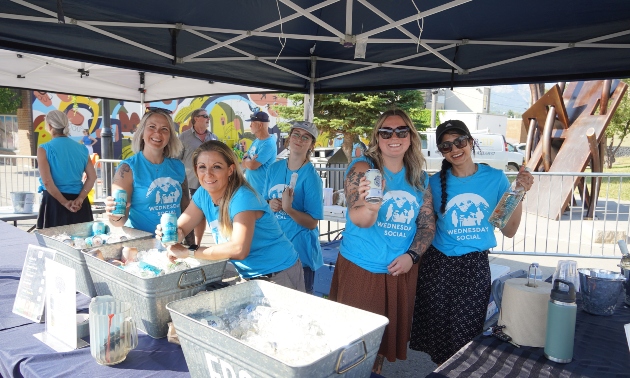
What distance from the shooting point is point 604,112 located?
941 cm

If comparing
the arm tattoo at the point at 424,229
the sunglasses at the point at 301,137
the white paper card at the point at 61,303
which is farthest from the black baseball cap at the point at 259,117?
the white paper card at the point at 61,303

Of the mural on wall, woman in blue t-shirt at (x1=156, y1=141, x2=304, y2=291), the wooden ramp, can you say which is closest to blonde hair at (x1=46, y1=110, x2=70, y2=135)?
woman in blue t-shirt at (x1=156, y1=141, x2=304, y2=291)

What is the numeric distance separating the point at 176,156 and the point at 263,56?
1588mm

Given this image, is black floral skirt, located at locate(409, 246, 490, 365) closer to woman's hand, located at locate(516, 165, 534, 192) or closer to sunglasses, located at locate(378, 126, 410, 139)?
woman's hand, located at locate(516, 165, 534, 192)

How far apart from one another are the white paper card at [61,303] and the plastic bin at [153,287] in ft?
0.46

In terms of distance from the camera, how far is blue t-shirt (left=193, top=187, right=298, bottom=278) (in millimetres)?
1942

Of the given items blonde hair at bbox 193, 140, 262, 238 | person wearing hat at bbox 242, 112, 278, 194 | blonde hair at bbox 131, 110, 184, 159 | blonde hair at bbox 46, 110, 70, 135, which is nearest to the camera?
blonde hair at bbox 193, 140, 262, 238

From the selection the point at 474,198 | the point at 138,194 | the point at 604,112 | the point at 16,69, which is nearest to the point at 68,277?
the point at 138,194

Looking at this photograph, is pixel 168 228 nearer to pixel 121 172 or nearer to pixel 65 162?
pixel 121 172

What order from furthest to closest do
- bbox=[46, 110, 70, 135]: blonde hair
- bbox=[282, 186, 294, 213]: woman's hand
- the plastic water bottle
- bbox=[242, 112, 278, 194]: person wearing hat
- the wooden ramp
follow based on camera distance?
the wooden ramp → bbox=[242, 112, 278, 194]: person wearing hat → bbox=[46, 110, 70, 135]: blonde hair → bbox=[282, 186, 294, 213]: woman's hand → the plastic water bottle

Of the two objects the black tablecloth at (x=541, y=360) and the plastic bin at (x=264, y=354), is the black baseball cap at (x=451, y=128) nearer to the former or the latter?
the black tablecloth at (x=541, y=360)

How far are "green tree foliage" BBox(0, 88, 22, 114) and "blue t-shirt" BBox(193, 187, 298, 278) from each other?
17.0m

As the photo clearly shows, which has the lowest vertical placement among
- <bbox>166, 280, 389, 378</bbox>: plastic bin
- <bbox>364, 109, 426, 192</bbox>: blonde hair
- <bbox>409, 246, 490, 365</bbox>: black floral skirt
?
<bbox>409, 246, 490, 365</bbox>: black floral skirt

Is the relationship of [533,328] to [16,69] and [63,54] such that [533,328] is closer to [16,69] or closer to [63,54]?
[63,54]
